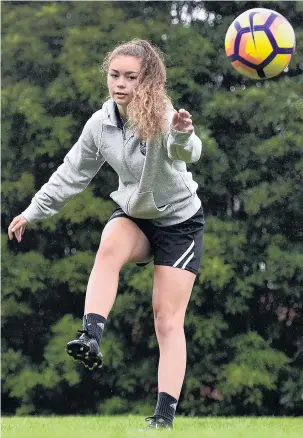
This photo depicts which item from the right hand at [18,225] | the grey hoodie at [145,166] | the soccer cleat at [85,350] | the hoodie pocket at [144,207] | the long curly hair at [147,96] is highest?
the long curly hair at [147,96]

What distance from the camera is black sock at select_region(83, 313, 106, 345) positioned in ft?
14.5

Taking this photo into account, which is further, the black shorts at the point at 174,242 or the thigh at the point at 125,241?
the black shorts at the point at 174,242

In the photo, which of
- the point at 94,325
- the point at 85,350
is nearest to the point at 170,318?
the point at 94,325

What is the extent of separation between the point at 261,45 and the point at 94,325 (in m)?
2.12

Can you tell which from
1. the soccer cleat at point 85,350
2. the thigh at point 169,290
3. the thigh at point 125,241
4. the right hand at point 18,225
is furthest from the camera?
the right hand at point 18,225

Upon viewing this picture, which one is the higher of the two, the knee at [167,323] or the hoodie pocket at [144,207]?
the hoodie pocket at [144,207]

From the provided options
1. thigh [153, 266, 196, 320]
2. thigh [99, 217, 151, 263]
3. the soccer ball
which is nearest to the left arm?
thigh [99, 217, 151, 263]

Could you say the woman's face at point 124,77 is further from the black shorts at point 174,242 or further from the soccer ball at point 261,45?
the soccer ball at point 261,45

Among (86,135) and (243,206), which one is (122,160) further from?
(243,206)

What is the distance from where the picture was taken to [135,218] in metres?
4.84

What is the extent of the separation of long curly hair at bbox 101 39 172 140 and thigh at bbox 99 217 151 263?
46 cm

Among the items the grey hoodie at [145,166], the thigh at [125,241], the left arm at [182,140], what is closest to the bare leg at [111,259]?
the thigh at [125,241]

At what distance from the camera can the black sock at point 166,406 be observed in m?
4.74

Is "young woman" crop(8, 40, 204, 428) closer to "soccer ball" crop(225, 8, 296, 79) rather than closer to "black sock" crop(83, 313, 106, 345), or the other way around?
"black sock" crop(83, 313, 106, 345)
